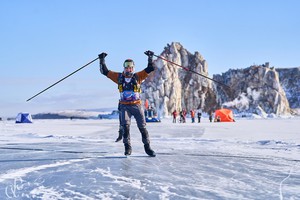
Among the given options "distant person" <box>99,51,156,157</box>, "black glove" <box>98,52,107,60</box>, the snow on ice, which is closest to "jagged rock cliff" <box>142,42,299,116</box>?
"black glove" <box>98,52,107,60</box>

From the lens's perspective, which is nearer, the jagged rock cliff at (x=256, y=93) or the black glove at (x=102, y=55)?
the black glove at (x=102, y=55)

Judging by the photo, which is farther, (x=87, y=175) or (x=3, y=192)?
(x=87, y=175)

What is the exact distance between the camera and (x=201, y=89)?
91375 mm

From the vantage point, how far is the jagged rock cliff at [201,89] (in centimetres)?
8112

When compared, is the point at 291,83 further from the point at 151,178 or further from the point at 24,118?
the point at 151,178

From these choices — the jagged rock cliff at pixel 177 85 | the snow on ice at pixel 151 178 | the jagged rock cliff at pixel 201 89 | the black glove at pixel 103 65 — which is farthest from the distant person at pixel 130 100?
the jagged rock cliff at pixel 201 89

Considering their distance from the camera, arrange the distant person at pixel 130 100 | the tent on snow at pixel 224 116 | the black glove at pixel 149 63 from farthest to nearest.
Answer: the tent on snow at pixel 224 116 → the black glove at pixel 149 63 → the distant person at pixel 130 100

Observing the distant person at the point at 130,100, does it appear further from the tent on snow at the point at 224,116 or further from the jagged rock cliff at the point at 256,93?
the jagged rock cliff at the point at 256,93

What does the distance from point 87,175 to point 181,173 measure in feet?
3.76

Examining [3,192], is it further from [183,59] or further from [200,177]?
[183,59]

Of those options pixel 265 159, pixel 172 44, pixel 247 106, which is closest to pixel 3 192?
pixel 265 159

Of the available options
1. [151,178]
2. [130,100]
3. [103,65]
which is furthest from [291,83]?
[151,178]

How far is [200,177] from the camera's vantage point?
12.9ft

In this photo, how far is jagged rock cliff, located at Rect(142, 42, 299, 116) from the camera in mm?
81125
